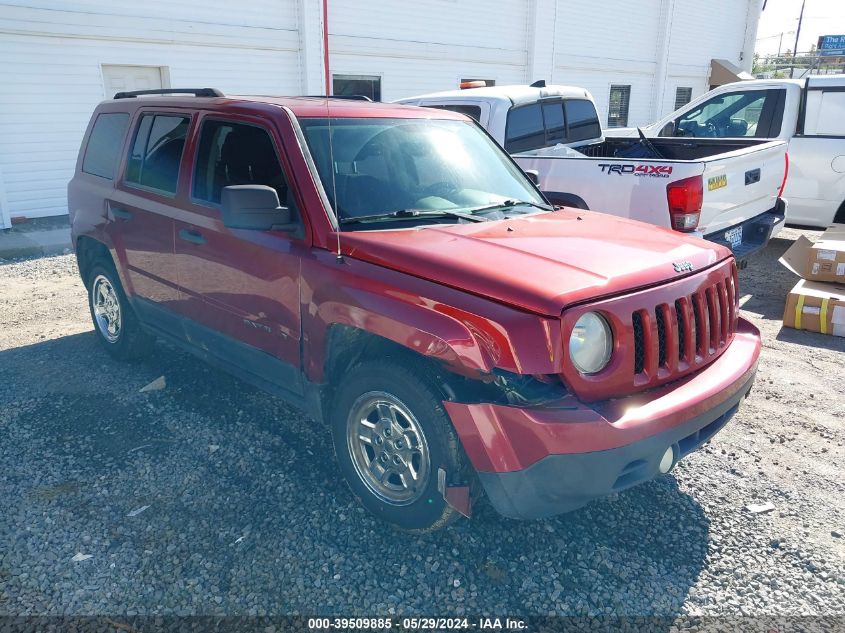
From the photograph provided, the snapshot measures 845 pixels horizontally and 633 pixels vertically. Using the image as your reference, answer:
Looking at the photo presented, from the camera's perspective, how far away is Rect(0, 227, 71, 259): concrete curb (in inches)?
358

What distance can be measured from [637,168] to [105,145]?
13.8 ft

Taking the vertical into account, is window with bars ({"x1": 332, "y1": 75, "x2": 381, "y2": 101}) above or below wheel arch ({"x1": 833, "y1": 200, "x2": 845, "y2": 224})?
above

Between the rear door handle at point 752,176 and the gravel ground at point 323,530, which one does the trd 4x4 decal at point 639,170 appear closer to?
the rear door handle at point 752,176

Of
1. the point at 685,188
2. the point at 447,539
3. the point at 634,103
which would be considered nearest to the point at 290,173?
the point at 447,539

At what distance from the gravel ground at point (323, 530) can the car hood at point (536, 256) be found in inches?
47.9

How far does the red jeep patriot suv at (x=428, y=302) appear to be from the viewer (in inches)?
99.4

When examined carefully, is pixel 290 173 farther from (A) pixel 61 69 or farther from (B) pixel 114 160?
(A) pixel 61 69

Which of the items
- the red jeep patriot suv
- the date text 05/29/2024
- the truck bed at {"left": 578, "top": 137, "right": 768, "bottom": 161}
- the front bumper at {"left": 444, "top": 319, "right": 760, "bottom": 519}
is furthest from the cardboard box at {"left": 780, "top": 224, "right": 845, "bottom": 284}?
the date text 05/29/2024

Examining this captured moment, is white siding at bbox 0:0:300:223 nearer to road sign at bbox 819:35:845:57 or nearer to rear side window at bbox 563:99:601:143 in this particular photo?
rear side window at bbox 563:99:601:143

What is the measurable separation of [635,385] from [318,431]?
6.93 ft

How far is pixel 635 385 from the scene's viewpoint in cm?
267

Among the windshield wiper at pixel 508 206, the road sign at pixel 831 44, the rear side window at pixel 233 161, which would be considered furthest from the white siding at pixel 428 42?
the road sign at pixel 831 44

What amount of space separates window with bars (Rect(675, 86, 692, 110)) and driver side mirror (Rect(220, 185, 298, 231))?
2409 centimetres

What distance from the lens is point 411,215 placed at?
3.37 m
